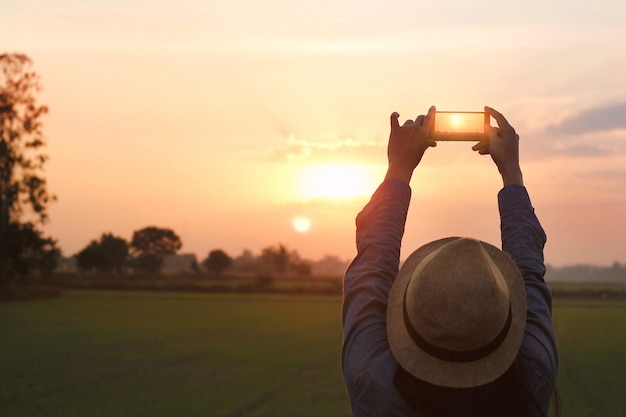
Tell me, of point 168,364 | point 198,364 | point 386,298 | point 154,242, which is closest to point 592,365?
point 198,364

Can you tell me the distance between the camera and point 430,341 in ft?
5.56

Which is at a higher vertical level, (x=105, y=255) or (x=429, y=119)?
(x=105, y=255)

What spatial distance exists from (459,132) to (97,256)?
109 metres

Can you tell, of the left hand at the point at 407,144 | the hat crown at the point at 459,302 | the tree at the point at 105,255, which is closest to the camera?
the hat crown at the point at 459,302

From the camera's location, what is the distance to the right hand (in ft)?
7.12

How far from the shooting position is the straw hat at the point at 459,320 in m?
1.66

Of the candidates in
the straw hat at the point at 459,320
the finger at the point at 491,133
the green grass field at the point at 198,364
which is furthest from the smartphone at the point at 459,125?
the green grass field at the point at 198,364

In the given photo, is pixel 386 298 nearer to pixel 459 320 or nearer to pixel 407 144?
pixel 459 320

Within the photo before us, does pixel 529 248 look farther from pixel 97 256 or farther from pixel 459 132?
pixel 97 256

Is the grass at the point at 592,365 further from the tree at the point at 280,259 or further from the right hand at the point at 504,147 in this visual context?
the tree at the point at 280,259

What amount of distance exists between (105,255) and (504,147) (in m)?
110

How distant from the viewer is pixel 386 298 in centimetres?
193

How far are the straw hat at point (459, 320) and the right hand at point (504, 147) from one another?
18.6 inches

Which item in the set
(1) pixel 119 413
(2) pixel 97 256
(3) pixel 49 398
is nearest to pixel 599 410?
(1) pixel 119 413
